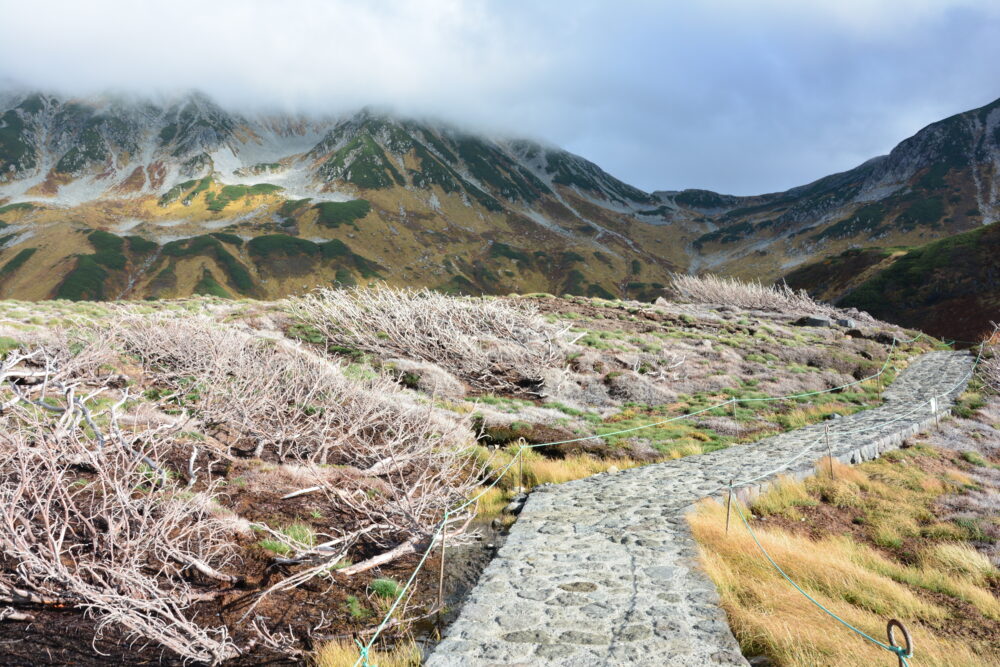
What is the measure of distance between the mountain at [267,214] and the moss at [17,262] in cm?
34

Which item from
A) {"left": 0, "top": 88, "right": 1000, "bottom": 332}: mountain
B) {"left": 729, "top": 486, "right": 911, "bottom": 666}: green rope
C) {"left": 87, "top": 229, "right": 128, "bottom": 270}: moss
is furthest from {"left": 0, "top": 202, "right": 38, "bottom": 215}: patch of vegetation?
{"left": 729, "top": 486, "right": 911, "bottom": 666}: green rope

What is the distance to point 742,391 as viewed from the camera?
16.8 meters

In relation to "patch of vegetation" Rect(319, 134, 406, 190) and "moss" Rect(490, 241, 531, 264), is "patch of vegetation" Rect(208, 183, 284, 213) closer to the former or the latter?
"patch of vegetation" Rect(319, 134, 406, 190)

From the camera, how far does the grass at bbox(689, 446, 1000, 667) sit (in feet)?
12.7

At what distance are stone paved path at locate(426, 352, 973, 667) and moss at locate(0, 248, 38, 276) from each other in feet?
372

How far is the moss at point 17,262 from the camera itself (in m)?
85.2

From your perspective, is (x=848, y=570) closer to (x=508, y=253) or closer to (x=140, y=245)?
(x=140, y=245)

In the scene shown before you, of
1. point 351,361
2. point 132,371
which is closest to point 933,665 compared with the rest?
point 132,371

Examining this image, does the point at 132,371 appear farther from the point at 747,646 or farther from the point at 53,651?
the point at 747,646

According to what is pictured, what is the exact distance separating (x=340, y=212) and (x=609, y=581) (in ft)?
406

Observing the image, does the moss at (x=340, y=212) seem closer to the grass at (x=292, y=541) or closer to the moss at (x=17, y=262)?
the moss at (x=17, y=262)

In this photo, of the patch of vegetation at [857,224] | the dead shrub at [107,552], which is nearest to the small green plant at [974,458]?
the dead shrub at [107,552]

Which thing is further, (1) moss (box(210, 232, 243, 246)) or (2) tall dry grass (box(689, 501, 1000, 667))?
(1) moss (box(210, 232, 243, 246))

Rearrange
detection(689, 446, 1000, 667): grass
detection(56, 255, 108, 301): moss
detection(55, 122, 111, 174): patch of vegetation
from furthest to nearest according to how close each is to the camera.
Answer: detection(55, 122, 111, 174): patch of vegetation → detection(56, 255, 108, 301): moss → detection(689, 446, 1000, 667): grass
